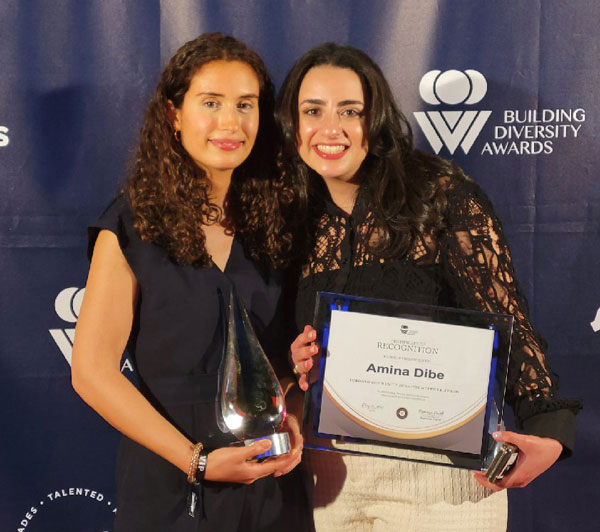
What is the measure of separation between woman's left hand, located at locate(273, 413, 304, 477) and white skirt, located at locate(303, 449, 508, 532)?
17 centimetres

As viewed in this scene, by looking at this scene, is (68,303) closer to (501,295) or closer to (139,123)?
(139,123)

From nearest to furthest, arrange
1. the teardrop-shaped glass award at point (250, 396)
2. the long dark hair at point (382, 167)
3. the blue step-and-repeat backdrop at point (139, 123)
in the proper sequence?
the teardrop-shaped glass award at point (250, 396) → the long dark hair at point (382, 167) → the blue step-and-repeat backdrop at point (139, 123)

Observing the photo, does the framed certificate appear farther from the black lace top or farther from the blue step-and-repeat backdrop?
the blue step-and-repeat backdrop

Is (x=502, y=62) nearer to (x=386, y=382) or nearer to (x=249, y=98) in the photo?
(x=249, y=98)

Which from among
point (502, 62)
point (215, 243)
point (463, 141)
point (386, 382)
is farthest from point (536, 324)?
point (215, 243)

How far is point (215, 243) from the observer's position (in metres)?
1.72

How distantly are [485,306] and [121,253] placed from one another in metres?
0.79

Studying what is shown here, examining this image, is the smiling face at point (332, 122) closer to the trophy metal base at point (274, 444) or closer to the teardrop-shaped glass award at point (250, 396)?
the teardrop-shaped glass award at point (250, 396)

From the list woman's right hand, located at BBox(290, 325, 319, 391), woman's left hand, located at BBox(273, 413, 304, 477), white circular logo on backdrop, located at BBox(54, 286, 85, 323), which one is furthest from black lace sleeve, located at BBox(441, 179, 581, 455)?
white circular logo on backdrop, located at BBox(54, 286, 85, 323)

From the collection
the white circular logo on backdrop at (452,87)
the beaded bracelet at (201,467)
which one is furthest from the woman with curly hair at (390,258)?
the white circular logo on backdrop at (452,87)

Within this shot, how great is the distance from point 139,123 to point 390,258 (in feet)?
2.93

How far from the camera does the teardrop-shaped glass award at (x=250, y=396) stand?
4.99 ft

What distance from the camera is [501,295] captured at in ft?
5.57

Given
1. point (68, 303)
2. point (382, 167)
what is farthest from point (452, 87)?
point (68, 303)
